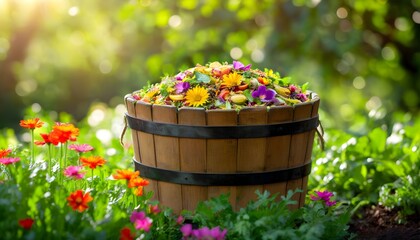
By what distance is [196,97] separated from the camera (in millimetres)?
3924

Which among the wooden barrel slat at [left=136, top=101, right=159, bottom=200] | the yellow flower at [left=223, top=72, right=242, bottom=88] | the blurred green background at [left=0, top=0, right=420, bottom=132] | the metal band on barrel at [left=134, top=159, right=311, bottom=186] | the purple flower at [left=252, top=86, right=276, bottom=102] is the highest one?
the yellow flower at [left=223, top=72, right=242, bottom=88]

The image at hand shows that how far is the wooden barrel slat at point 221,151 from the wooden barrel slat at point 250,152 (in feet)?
0.11

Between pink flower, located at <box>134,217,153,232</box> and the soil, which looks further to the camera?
the soil

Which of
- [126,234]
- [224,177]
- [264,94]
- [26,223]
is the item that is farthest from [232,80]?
[26,223]

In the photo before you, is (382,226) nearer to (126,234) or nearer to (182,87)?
(182,87)

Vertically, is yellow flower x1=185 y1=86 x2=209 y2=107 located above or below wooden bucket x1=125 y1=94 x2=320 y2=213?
above

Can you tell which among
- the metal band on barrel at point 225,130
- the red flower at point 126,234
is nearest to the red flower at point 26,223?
the red flower at point 126,234

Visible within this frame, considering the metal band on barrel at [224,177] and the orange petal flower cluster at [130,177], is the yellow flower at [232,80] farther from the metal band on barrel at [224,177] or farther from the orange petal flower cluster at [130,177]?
the orange petal flower cluster at [130,177]

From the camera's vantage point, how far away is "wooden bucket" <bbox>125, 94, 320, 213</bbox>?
3.85m

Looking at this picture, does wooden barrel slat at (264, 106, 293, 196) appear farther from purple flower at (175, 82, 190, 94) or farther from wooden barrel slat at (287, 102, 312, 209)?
purple flower at (175, 82, 190, 94)

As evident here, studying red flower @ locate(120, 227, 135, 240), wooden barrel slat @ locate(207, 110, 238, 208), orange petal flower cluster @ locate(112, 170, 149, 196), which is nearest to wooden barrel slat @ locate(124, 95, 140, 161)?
wooden barrel slat @ locate(207, 110, 238, 208)

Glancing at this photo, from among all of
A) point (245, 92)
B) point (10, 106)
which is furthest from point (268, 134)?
point (10, 106)

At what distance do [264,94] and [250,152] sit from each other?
1.15ft

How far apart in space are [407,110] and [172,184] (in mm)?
7744
